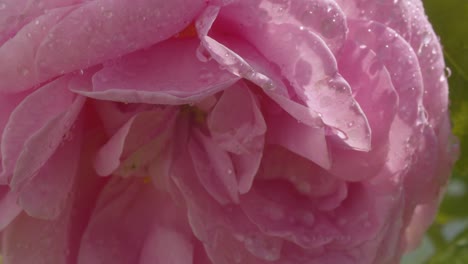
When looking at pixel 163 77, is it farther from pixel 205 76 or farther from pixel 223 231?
pixel 223 231

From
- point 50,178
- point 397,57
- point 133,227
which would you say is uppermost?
point 397,57

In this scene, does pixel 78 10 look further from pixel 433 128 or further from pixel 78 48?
pixel 433 128

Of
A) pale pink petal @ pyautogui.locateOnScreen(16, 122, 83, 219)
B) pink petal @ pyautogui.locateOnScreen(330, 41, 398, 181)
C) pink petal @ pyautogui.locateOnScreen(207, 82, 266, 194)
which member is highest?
pink petal @ pyautogui.locateOnScreen(330, 41, 398, 181)

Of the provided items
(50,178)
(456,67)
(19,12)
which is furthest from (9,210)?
(456,67)

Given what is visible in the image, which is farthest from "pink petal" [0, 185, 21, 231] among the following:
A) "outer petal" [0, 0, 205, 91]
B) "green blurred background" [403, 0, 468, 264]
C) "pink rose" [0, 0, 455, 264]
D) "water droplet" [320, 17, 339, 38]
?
"green blurred background" [403, 0, 468, 264]

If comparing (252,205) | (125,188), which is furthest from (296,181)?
(125,188)

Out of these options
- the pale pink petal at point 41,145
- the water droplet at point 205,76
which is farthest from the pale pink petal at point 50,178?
the water droplet at point 205,76

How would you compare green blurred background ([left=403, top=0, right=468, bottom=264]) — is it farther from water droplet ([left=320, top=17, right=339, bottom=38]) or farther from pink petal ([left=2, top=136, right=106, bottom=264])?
pink petal ([left=2, top=136, right=106, bottom=264])
